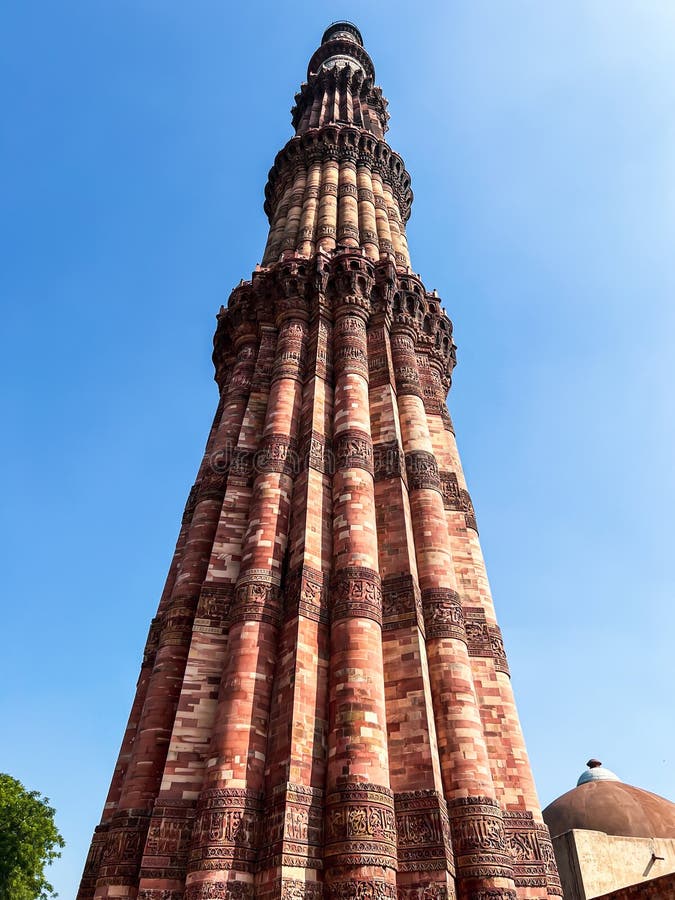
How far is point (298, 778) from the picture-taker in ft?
25.2

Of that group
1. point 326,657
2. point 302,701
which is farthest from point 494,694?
point 302,701

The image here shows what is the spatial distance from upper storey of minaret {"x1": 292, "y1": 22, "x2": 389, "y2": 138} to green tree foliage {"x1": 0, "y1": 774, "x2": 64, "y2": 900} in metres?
24.1

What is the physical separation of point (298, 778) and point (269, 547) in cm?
345

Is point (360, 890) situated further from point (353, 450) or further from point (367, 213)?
point (367, 213)

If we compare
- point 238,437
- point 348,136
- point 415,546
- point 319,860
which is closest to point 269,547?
point 415,546

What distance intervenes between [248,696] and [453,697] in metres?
2.76

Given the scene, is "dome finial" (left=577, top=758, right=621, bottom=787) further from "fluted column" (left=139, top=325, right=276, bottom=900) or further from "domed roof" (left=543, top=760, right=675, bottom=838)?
"fluted column" (left=139, top=325, right=276, bottom=900)

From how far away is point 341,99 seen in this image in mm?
25422

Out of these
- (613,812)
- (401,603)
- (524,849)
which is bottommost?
(524,849)

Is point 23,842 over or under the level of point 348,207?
under

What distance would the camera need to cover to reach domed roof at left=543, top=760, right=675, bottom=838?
17.7m

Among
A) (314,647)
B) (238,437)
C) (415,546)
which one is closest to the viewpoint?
(314,647)

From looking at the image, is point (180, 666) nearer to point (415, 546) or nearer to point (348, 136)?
point (415, 546)

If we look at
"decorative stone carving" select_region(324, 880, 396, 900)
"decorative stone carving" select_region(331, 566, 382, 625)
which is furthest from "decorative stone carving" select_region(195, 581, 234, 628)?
"decorative stone carving" select_region(324, 880, 396, 900)
